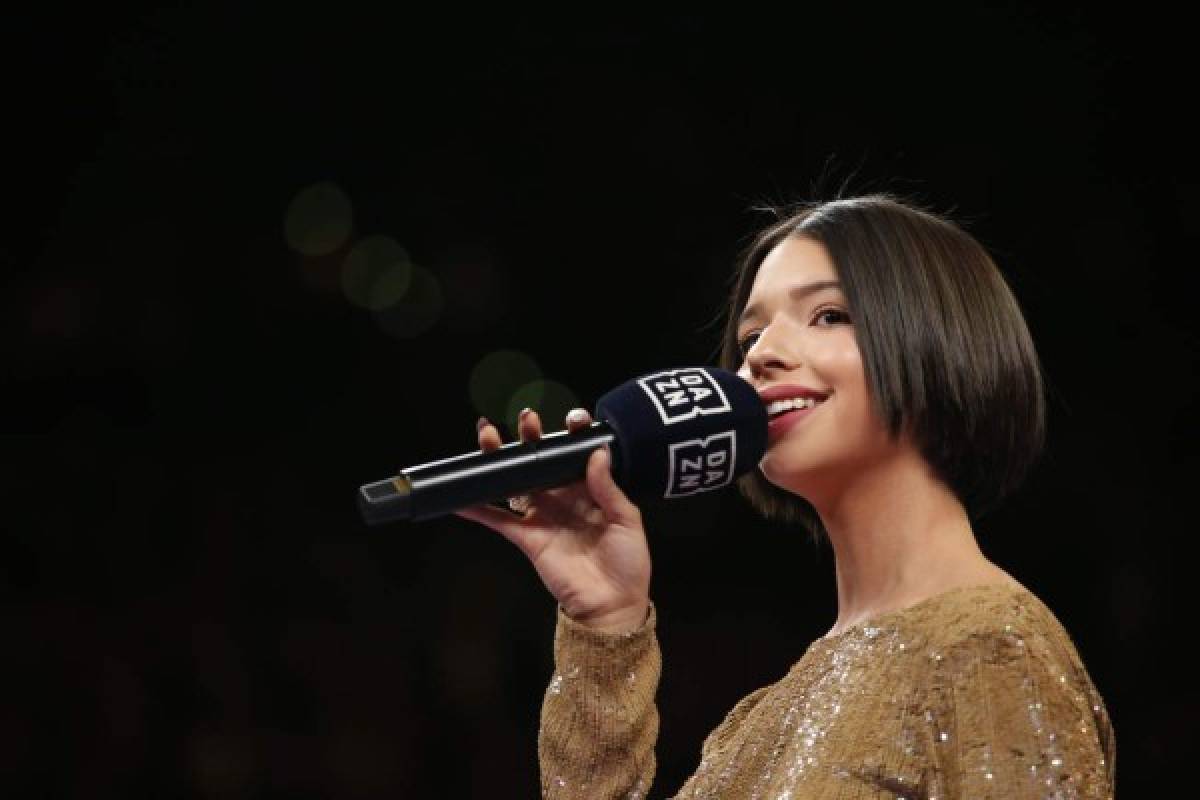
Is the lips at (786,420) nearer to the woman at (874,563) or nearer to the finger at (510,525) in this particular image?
the woman at (874,563)

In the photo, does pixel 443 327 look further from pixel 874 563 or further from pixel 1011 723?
pixel 1011 723

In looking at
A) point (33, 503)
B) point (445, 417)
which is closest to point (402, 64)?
point (445, 417)

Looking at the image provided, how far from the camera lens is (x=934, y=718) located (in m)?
0.89

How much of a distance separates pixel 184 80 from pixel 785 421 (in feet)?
6.09

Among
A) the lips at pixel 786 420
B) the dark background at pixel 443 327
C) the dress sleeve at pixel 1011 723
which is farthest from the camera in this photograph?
the dark background at pixel 443 327

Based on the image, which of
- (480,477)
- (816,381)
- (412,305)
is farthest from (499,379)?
(480,477)

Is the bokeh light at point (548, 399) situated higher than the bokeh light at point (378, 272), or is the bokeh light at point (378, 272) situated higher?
the bokeh light at point (378, 272)

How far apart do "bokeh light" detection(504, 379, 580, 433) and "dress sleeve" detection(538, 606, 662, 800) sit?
1420mm

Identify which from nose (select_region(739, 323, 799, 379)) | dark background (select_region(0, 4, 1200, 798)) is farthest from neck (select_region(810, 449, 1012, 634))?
dark background (select_region(0, 4, 1200, 798))

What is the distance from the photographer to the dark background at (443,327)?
2309 millimetres

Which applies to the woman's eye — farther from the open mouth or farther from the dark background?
the dark background

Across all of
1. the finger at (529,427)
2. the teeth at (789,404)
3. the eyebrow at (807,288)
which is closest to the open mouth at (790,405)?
the teeth at (789,404)

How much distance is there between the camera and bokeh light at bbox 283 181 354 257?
8.29 feet

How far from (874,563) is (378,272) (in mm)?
1726
